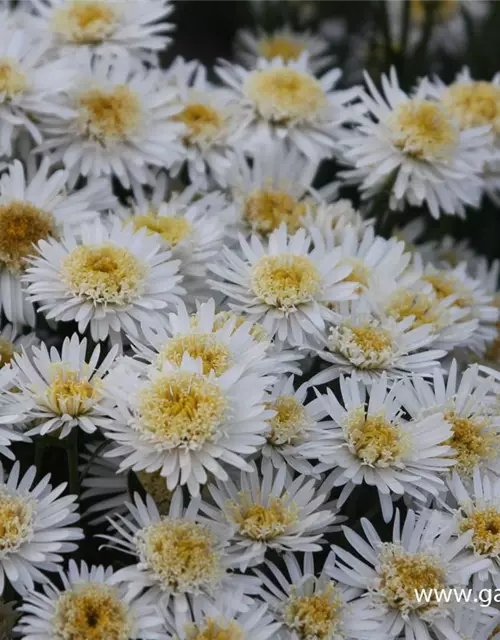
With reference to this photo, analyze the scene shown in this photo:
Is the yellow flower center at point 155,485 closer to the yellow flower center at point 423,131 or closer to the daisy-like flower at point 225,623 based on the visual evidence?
the daisy-like flower at point 225,623

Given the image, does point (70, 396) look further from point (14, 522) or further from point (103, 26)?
point (103, 26)

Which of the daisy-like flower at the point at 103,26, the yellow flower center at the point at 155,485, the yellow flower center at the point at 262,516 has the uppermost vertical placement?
the daisy-like flower at the point at 103,26

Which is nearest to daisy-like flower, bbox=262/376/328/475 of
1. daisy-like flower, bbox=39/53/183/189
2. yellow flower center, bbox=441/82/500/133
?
daisy-like flower, bbox=39/53/183/189

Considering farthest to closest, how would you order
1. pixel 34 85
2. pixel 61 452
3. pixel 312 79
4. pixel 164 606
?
pixel 312 79, pixel 34 85, pixel 61 452, pixel 164 606

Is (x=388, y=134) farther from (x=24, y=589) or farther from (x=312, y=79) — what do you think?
(x=24, y=589)

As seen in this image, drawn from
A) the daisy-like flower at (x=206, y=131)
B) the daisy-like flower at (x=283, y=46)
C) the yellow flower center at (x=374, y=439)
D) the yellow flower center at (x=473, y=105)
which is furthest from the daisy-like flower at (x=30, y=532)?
the daisy-like flower at (x=283, y=46)

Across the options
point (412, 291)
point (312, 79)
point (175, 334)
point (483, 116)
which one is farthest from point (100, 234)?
point (483, 116)

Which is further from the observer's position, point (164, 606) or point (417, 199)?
point (417, 199)
